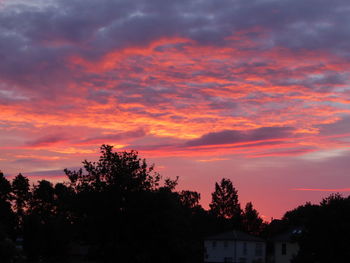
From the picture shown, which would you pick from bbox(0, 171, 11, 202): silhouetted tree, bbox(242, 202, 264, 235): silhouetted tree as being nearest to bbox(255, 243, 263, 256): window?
bbox(242, 202, 264, 235): silhouetted tree

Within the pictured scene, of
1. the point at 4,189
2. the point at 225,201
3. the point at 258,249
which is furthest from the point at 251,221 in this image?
the point at 4,189

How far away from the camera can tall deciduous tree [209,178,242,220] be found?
436ft

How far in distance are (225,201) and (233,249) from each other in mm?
40429

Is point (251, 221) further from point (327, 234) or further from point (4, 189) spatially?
point (327, 234)

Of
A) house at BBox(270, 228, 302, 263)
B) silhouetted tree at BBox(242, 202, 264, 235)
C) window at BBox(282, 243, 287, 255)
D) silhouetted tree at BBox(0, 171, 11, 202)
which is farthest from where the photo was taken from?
silhouetted tree at BBox(242, 202, 264, 235)

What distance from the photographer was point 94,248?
32.7 meters

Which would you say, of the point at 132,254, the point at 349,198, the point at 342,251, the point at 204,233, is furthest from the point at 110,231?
the point at 204,233

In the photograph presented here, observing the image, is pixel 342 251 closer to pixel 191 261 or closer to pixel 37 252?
pixel 191 261

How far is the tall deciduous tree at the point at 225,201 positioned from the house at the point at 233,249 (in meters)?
36.4

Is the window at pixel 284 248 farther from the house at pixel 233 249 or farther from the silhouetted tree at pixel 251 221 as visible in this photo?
the silhouetted tree at pixel 251 221

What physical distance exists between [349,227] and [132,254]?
1942cm

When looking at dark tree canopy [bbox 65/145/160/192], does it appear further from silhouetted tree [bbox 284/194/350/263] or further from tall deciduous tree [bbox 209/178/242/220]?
tall deciduous tree [bbox 209/178/242/220]

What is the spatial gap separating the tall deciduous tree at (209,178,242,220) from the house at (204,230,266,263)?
3636 cm

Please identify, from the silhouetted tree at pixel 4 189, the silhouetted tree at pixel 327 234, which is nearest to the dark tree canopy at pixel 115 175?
the silhouetted tree at pixel 327 234
